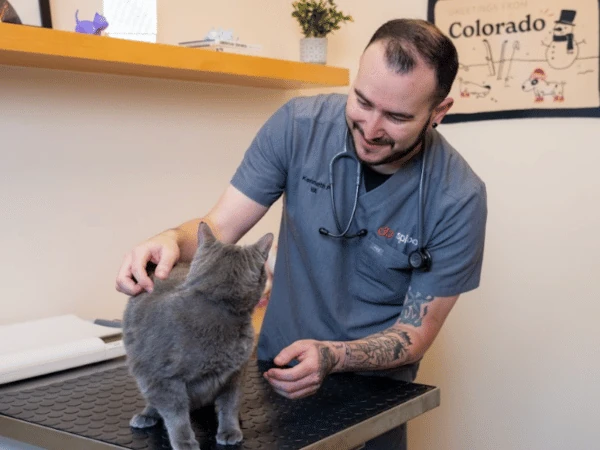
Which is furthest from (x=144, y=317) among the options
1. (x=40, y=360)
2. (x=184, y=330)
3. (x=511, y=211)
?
(x=511, y=211)

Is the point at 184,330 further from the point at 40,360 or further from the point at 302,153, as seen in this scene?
the point at 302,153

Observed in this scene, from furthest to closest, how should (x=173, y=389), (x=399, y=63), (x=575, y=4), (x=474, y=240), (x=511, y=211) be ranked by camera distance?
1. (x=511, y=211)
2. (x=575, y=4)
3. (x=474, y=240)
4. (x=399, y=63)
5. (x=173, y=389)

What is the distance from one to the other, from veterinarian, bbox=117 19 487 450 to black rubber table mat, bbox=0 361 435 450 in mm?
88

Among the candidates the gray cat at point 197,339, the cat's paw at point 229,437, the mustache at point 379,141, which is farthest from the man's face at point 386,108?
the cat's paw at point 229,437

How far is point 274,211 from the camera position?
8.04 feet

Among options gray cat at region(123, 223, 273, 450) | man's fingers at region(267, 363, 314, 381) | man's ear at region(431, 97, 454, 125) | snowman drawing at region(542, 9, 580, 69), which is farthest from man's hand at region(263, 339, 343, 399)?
snowman drawing at region(542, 9, 580, 69)

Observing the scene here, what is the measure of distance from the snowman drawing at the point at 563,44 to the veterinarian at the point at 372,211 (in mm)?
909

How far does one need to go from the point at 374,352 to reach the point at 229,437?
1.37ft

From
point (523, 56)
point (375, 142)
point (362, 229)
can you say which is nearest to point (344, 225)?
point (362, 229)

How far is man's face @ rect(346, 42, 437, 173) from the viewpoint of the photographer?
1313 mm

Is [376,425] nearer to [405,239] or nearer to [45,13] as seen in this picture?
[405,239]

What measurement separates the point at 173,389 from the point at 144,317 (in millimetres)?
116

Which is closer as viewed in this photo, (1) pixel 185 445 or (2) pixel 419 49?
(1) pixel 185 445

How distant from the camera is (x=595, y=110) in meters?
2.18
